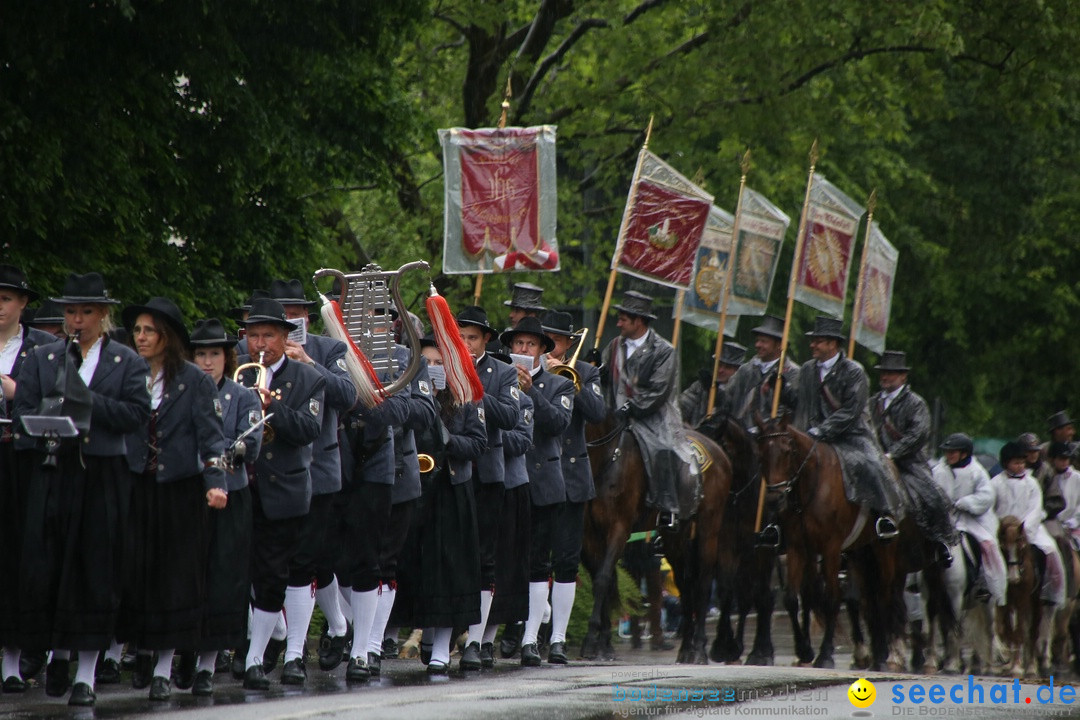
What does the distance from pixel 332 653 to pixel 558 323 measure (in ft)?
12.7

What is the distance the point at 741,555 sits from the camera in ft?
55.3

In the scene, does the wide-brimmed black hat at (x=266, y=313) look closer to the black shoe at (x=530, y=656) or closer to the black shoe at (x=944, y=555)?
the black shoe at (x=530, y=656)

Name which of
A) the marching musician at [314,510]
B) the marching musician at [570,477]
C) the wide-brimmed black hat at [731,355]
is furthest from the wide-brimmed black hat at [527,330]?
the wide-brimmed black hat at [731,355]

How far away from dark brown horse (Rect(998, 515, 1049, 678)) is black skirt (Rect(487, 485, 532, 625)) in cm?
753

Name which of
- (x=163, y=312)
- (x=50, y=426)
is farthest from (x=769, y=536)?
(x=50, y=426)

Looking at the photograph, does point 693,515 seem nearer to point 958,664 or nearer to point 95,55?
point 958,664

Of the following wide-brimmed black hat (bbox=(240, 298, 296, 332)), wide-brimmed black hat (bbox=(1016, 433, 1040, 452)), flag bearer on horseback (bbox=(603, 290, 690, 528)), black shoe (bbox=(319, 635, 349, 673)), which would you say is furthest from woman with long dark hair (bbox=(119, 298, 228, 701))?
wide-brimmed black hat (bbox=(1016, 433, 1040, 452))

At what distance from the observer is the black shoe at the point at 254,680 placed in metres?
10.4

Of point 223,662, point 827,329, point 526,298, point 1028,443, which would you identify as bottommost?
point 223,662

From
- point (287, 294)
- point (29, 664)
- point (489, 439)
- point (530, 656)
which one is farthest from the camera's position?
point (530, 656)

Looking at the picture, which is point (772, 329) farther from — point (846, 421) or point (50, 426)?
point (50, 426)

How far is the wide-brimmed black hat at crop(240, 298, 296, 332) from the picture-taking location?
10.6 meters

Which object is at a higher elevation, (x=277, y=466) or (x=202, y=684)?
(x=277, y=466)

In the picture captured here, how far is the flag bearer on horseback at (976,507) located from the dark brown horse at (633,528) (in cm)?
329
